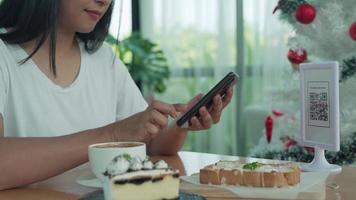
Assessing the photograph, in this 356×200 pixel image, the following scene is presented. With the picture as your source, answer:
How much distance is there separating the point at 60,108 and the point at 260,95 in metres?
2.30

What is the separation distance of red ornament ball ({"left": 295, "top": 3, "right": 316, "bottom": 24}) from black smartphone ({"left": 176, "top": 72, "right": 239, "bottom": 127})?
1174 mm

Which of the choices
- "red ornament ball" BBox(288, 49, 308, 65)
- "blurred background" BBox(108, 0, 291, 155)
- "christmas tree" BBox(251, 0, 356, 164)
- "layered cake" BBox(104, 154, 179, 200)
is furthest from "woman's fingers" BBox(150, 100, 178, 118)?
"blurred background" BBox(108, 0, 291, 155)

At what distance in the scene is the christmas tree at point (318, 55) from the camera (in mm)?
2186

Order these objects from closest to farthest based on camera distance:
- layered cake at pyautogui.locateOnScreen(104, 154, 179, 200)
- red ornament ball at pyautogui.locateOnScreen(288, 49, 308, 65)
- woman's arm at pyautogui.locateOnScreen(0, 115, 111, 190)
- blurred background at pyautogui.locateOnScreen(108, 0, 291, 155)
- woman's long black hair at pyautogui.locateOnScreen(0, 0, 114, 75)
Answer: layered cake at pyautogui.locateOnScreen(104, 154, 179, 200), woman's arm at pyautogui.locateOnScreen(0, 115, 111, 190), woman's long black hair at pyautogui.locateOnScreen(0, 0, 114, 75), red ornament ball at pyautogui.locateOnScreen(288, 49, 308, 65), blurred background at pyautogui.locateOnScreen(108, 0, 291, 155)

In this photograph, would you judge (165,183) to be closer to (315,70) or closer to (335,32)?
(315,70)

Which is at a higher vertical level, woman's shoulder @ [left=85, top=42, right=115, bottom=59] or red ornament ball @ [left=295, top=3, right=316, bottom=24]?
red ornament ball @ [left=295, top=3, right=316, bottom=24]

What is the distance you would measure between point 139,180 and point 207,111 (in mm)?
435

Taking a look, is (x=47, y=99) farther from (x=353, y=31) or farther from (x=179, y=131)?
(x=353, y=31)

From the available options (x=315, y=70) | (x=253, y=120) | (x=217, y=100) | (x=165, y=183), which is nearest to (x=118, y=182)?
(x=165, y=183)

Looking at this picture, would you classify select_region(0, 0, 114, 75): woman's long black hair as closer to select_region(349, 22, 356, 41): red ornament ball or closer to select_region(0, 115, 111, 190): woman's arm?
select_region(0, 115, 111, 190): woman's arm

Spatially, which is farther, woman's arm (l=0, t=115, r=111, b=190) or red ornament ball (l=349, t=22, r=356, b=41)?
red ornament ball (l=349, t=22, r=356, b=41)

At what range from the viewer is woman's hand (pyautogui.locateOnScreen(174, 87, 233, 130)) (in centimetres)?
119

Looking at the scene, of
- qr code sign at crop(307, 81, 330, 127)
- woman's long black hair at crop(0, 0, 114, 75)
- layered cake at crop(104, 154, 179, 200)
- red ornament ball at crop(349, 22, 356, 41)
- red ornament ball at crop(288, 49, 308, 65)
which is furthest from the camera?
red ornament ball at crop(288, 49, 308, 65)

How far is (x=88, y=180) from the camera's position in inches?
41.7
